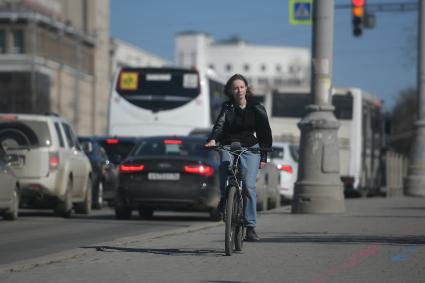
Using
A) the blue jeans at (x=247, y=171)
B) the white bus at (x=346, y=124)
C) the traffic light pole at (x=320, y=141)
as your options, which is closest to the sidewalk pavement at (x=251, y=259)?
the blue jeans at (x=247, y=171)

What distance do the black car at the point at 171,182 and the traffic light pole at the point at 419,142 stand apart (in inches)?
601

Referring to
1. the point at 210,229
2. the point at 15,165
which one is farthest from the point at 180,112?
the point at 210,229

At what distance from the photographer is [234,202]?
39.8 feet

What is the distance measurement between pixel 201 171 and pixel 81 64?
103m

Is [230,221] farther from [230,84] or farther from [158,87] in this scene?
[158,87]

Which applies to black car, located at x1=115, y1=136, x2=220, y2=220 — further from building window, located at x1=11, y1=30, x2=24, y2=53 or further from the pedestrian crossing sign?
building window, located at x1=11, y1=30, x2=24, y2=53

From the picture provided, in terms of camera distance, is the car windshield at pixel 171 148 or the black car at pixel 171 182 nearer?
the black car at pixel 171 182

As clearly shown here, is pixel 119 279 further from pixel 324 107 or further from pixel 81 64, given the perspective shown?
pixel 81 64

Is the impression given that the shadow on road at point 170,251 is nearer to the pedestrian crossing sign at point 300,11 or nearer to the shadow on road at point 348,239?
the shadow on road at point 348,239

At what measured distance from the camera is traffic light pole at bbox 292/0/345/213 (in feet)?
67.3

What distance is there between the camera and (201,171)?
2080 cm


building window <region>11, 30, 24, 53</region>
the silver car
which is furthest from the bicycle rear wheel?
building window <region>11, 30, 24, 53</region>

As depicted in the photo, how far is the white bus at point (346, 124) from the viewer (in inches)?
1513

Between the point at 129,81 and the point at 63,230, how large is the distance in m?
18.8
